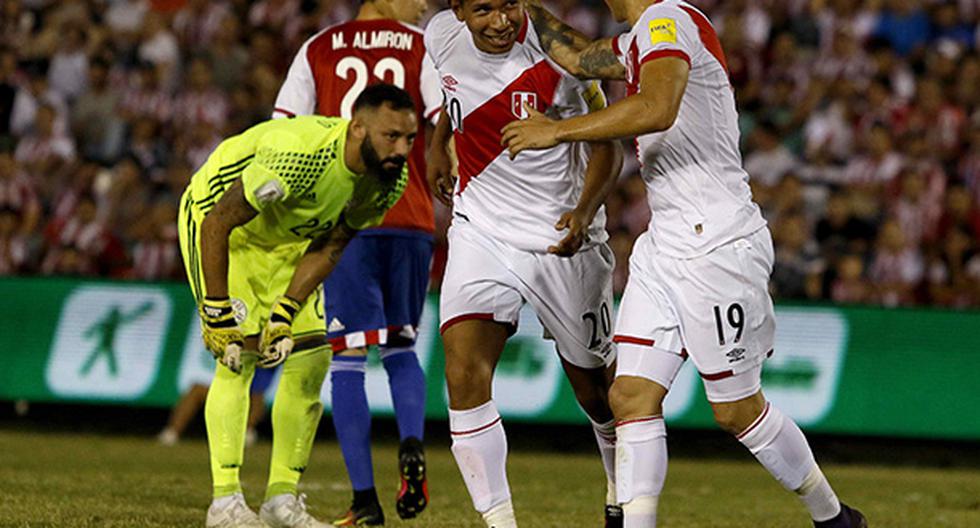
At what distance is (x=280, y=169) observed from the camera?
700cm

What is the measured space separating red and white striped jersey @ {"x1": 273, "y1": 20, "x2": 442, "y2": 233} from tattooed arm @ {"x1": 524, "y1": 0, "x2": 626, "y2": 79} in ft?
5.66

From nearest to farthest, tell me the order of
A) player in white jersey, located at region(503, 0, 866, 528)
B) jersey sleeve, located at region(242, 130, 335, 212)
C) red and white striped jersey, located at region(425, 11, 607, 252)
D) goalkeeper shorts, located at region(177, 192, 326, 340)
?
player in white jersey, located at region(503, 0, 866, 528) → red and white striped jersey, located at region(425, 11, 607, 252) → jersey sleeve, located at region(242, 130, 335, 212) → goalkeeper shorts, located at region(177, 192, 326, 340)

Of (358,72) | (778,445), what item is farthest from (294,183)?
(778,445)

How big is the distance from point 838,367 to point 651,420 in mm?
7484

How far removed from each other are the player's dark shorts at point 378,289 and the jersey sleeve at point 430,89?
2.20 feet

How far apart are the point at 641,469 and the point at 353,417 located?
2.57 m

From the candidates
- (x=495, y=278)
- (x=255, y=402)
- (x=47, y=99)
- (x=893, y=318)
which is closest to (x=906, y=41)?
(x=893, y=318)

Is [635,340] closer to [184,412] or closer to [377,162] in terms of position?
[377,162]

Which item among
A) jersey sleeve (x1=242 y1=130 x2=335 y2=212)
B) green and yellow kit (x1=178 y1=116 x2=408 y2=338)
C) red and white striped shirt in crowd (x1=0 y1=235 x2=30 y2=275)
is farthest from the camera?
red and white striped shirt in crowd (x1=0 y1=235 x2=30 y2=275)

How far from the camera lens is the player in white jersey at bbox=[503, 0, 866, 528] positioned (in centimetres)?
593

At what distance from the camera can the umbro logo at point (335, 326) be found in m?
8.38

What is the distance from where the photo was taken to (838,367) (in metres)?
13.1

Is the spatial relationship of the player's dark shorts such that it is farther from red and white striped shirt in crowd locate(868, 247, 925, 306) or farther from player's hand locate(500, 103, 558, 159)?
red and white striped shirt in crowd locate(868, 247, 925, 306)

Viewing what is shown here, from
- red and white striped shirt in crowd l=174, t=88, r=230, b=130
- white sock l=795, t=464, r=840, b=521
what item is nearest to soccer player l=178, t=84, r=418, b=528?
white sock l=795, t=464, r=840, b=521
